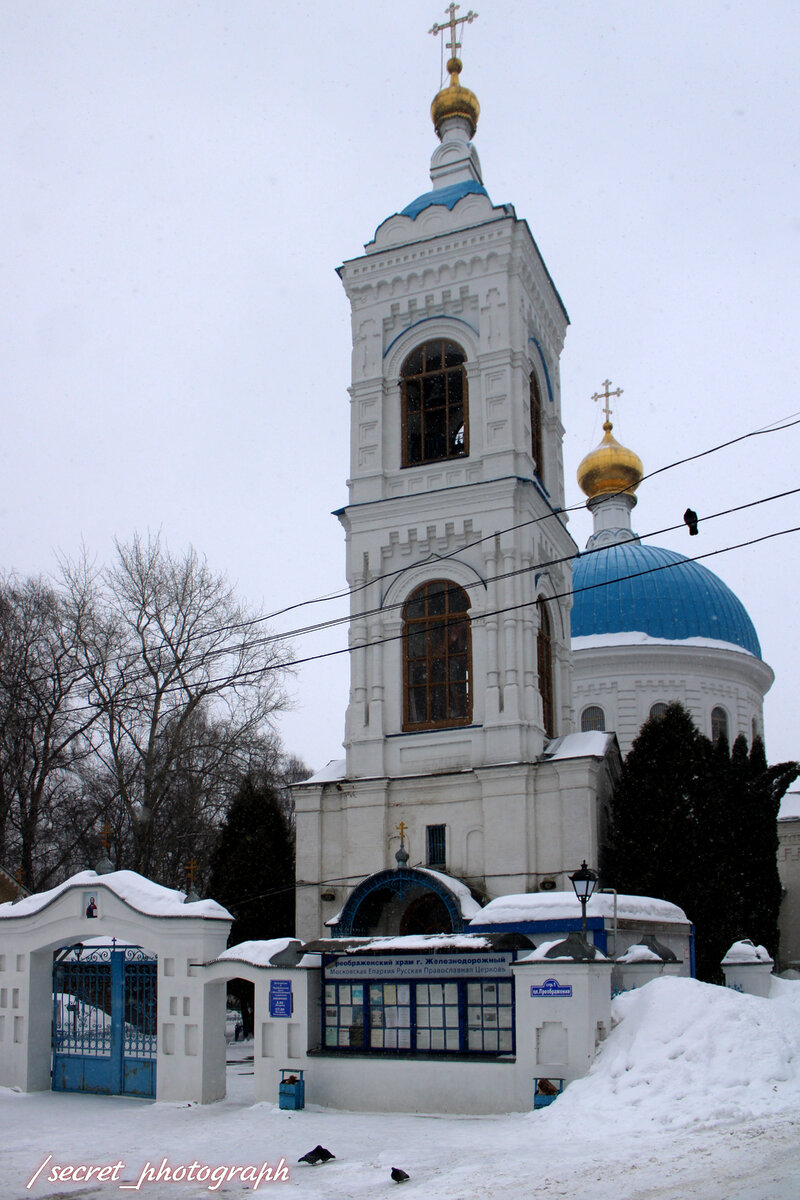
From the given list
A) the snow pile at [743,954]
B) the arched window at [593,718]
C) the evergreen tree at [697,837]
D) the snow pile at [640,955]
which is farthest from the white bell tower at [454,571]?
the arched window at [593,718]

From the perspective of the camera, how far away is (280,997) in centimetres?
1341

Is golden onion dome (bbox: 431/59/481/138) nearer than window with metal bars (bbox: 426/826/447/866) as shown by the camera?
No

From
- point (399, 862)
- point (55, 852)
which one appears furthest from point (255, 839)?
point (55, 852)

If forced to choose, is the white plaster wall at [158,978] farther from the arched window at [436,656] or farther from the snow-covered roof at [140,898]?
the arched window at [436,656]

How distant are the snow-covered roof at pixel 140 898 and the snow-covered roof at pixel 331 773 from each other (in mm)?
6954

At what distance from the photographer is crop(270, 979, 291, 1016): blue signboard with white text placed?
13.4 meters

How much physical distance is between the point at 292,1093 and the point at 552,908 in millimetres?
4018

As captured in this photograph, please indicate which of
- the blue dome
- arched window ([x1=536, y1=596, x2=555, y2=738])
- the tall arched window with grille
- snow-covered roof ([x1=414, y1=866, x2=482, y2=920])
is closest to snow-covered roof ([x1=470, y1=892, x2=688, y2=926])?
snow-covered roof ([x1=414, y1=866, x2=482, y2=920])

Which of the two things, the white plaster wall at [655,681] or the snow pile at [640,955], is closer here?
the snow pile at [640,955]

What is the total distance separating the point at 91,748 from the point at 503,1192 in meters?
22.1

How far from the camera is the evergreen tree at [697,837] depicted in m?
19.6

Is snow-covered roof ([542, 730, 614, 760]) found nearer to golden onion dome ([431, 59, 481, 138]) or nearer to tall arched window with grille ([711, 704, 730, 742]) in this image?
tall arched window with grille ([711, 704, 730, 742])

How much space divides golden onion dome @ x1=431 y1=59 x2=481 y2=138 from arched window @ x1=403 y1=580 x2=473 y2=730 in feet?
40.4

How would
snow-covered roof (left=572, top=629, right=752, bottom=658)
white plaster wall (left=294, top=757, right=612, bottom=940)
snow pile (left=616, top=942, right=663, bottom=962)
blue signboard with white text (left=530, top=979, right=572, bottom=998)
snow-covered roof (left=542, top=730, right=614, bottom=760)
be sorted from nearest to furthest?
blue signboard with white text (left=530, top=979, right=572, bottom=998) → snow pile (left=616, top=942, right=663, bottom=962) → white plaster wall (left=294, top=757, right=612, bottom=940) → snow-covered roof (left=542, top=730, right=614, bottom=760) → snow-covered roof (left=572, top=629, right=752, bottom=658)
